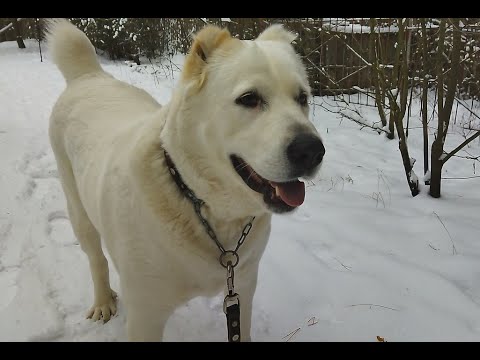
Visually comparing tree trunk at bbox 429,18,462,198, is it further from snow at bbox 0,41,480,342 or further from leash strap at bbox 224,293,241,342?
leash strap at bbox 224,293,241,342

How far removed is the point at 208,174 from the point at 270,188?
Result: 244mm

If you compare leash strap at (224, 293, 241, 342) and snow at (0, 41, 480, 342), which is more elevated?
leash strap at (224, 293, 241, 342)

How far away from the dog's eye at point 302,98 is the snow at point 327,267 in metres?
1.26

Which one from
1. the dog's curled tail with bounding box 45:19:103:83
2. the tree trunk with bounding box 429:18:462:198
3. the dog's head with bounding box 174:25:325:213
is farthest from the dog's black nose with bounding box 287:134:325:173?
the tree trunk with bounding box 429:18:462:198

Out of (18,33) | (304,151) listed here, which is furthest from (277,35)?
(18,33)

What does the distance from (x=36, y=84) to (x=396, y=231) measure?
7.48m

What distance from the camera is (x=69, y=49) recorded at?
2662 mm

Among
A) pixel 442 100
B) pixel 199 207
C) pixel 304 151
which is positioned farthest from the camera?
pixel 442 100

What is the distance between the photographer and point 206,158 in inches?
62.4

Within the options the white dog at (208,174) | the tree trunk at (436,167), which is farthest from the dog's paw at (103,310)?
the tree trunk at (436,167)

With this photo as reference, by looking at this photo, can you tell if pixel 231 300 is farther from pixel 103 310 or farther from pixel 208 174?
pixel 103 310

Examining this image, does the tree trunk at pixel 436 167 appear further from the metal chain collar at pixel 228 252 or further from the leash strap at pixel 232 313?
the leash strap at pixel 232 313

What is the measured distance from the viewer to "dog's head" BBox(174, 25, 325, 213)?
4.72 feet

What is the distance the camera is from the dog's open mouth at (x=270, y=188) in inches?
60.4
